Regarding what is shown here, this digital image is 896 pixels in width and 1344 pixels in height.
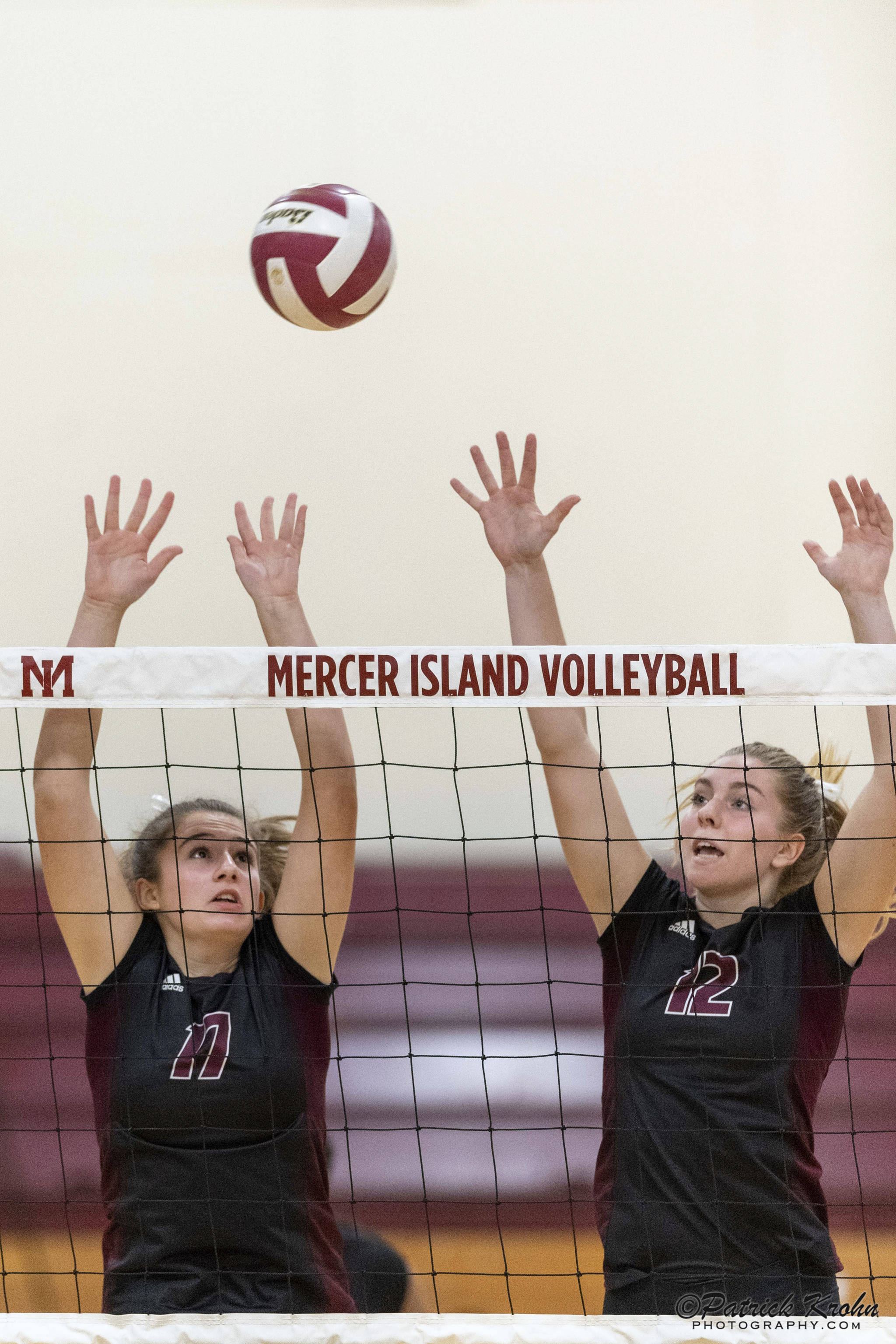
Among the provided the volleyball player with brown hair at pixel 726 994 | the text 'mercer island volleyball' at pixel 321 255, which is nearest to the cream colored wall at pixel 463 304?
the text 'mercer island volleyball' at pixel 321 255

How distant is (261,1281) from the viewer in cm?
223

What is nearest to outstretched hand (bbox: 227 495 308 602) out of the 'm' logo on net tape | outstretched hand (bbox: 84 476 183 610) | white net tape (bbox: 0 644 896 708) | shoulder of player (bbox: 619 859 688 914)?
outstretched hand (bbox: 84 476 183 610)

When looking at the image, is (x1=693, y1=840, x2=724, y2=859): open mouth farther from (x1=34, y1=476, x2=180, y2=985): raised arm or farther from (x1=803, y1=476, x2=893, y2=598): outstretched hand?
(x1=34, y1=476, x2=180, y2=985): raised arm

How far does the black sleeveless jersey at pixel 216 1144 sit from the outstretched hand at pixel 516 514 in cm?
96

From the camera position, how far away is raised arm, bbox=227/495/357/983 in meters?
2.35

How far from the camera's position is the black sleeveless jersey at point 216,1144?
2.23m

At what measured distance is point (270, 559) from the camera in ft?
8.52

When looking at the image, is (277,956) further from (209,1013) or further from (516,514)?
(516,514)

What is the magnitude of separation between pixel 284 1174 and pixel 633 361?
127 inches

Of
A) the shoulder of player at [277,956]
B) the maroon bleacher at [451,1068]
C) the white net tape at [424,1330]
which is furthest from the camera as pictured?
the maroon bleacher at [451,1068]

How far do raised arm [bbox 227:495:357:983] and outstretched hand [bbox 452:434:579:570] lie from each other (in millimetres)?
459

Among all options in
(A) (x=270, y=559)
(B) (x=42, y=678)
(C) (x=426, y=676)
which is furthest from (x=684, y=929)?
(B) (x=42, y=678)

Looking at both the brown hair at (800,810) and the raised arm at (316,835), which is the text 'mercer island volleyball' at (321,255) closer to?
the raised arm at (316,835)

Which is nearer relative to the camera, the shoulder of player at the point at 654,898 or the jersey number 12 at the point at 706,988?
the jersey number 12 at the point at 706,988
